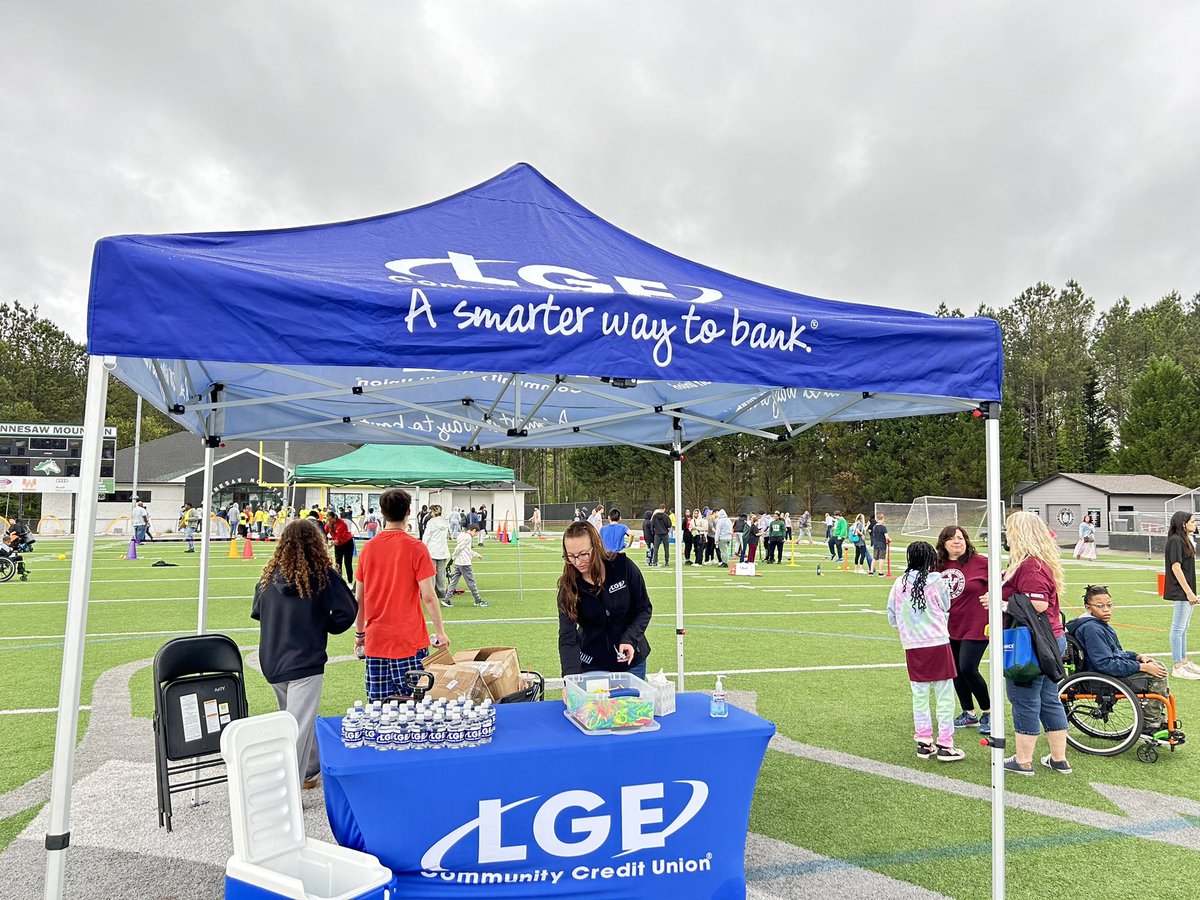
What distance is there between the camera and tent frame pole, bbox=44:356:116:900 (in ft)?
9.50

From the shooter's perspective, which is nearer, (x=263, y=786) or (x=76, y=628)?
(x=76, y=628)

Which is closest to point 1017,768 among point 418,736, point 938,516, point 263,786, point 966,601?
point 966,601

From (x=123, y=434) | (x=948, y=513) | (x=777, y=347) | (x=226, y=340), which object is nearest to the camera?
(x=226, y=340)

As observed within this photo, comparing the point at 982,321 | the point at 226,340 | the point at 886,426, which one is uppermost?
the point at 886,426

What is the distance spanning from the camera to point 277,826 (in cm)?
311

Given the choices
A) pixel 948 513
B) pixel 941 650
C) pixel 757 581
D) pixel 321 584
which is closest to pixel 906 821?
pixel 941 650

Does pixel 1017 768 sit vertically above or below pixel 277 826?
below

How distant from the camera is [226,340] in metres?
3.15

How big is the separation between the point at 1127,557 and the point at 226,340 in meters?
34.2

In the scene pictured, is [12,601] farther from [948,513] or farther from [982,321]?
[948,513]

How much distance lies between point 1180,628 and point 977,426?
1731 inches

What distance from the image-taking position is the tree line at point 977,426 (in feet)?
158

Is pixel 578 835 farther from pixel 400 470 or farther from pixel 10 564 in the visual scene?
pixel 10 564

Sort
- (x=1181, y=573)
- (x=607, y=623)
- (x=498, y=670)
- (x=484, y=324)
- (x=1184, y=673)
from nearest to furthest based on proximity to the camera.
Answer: (x=484, y=324), (x=607, y=623), (x=498, y=670), (x=1181, y=573), (x=1184, y=673)
